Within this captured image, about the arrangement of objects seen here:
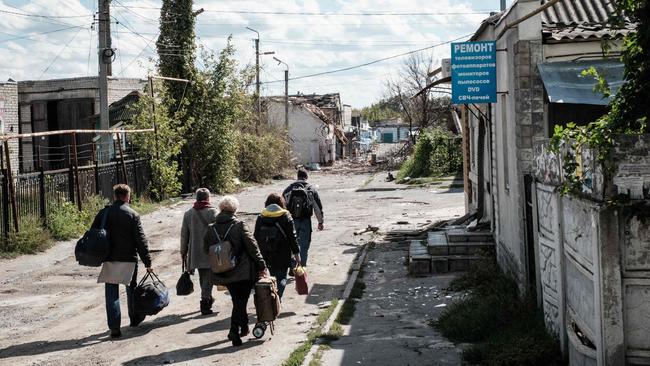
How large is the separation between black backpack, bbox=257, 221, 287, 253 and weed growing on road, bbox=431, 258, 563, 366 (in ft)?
7.31

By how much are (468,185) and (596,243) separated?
47.4 ft

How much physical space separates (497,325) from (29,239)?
453 inches

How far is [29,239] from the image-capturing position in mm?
17016

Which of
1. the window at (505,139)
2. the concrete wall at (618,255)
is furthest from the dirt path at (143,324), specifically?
the concrete wall at (618,255)

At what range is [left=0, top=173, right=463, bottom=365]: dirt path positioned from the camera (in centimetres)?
879

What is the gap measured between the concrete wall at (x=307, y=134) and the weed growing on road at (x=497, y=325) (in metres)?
51.7

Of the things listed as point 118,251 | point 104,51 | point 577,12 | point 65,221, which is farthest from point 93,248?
point 104,51

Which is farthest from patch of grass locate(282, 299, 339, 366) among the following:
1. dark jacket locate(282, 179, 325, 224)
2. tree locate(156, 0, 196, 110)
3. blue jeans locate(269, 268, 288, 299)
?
tree locate(156, 0, 196, 110)

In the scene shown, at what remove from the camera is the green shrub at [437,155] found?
130 feet

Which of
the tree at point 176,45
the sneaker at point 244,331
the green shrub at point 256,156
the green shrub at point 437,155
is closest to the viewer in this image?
the sneaker at point 244,331

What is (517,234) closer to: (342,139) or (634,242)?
(634,242)

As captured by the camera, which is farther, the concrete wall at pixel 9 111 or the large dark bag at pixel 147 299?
the concrete wall at pixel 9 111

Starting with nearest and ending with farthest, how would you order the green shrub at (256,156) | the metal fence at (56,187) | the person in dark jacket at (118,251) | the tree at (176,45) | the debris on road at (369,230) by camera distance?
the person in dark jacket at (118,251)
the metal fence at (56,187)
the debris on road at (369,230)
the tree at (176,45)
the green shrub at (256,156)

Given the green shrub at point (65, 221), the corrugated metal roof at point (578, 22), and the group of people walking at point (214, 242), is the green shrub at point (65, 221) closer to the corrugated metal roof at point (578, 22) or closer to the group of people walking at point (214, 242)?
the group of people walking at point (214, 242)
